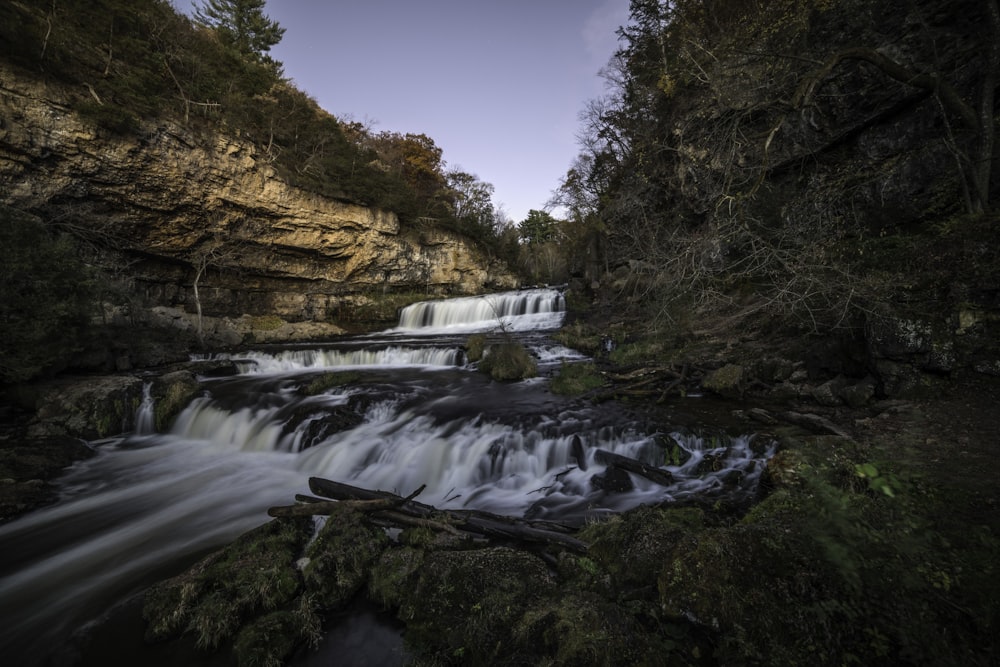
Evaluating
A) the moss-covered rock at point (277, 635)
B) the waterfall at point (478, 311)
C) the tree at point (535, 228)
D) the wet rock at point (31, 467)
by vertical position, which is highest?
the tree at point (535, 228)

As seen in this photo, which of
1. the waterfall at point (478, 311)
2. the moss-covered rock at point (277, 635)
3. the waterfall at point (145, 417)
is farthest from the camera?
the waterfall at point (478, 311)

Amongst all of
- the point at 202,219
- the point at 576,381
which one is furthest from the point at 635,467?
the point at 202,219

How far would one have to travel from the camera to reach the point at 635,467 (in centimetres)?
485

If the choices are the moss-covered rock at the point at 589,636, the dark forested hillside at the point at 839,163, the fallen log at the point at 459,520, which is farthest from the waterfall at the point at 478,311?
the moss-covered rock at the point at 589,636

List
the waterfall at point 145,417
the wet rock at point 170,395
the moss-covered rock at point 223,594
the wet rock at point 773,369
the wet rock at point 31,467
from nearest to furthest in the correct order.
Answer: the moss-covered rock at point 223,594 < the wet rock at point 31,467 < the wet rock at point 773,369 < the waterfall at point 145,417 < the wet rock at point 170,395

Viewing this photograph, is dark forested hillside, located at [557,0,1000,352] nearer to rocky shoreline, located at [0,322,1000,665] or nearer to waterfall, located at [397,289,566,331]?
rocky shoreline, located at [0,322,1000,665]

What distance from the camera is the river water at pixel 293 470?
370cm

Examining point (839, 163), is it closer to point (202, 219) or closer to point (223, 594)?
point (223, 594)

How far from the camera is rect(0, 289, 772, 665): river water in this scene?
12.1ft

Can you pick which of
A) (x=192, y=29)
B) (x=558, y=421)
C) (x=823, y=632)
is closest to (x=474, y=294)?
(x=192, y=29)

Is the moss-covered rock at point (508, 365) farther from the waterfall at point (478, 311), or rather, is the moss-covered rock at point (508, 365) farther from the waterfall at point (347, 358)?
the waterfall at point (478, 311)

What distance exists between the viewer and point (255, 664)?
227cm

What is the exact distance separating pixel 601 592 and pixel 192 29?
91.7 ft

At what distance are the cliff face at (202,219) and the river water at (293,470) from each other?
898 cm
